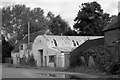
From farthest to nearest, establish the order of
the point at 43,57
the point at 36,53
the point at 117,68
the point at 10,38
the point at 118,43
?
the point at 10,38
the point at 36,53
the point at 43,57
the point at 118,43
the point at 117,68

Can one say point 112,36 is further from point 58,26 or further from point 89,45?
point 58,26

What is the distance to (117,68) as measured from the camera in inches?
983

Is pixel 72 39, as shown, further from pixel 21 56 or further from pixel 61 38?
pixel 21 56

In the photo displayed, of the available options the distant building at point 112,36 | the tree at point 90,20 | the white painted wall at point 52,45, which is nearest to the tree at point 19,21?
the tree at point 90,20

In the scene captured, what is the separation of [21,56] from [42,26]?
24.4 m

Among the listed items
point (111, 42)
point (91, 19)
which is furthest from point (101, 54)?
point (91, 19)

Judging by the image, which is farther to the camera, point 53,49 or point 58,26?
point 58,26

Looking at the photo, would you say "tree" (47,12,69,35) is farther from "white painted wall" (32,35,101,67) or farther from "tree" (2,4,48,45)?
"white painted wall" (32,35,101,67)

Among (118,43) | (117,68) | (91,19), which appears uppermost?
(91,19)

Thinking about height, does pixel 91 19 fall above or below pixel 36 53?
above

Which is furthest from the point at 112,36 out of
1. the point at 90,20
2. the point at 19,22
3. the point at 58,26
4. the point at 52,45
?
the point at 19,22

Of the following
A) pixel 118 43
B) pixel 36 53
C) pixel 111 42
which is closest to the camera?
pixel 118 43

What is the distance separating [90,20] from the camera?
65.1 m

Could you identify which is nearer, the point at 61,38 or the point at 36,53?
the point at 61,38
